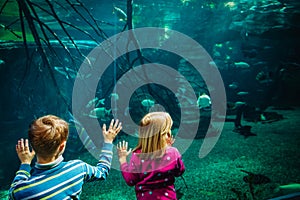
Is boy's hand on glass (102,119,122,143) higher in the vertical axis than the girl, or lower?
higher

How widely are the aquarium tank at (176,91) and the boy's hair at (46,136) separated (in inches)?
10.5

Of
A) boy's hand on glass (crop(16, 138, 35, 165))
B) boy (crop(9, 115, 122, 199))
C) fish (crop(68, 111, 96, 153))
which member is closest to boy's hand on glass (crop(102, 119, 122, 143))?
boy (crop(9, 115, 122, 199))

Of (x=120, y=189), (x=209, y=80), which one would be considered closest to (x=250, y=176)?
(x=120, y=189)

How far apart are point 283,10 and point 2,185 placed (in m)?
16.3

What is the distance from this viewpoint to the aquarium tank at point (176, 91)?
2.33 metres

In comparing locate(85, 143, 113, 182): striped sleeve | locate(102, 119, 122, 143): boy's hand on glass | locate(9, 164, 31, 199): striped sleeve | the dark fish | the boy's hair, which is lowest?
the dark fish

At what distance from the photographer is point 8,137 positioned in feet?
23.8

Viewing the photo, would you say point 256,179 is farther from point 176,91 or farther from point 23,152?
point 176,91

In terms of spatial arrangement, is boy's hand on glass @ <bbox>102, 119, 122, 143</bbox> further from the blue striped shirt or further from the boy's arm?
the boy's arm

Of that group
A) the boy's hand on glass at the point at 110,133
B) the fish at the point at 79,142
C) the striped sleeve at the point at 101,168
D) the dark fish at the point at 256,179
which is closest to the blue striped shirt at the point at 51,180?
the striped sleeve at the point at 101,168

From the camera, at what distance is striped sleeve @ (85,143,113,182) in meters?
1.60

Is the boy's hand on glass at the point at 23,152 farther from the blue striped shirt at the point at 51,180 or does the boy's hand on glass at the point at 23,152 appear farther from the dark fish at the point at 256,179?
the dark fish at the point at 256,179

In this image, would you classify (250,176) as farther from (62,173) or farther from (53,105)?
(53,105)

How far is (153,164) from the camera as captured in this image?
180cm
